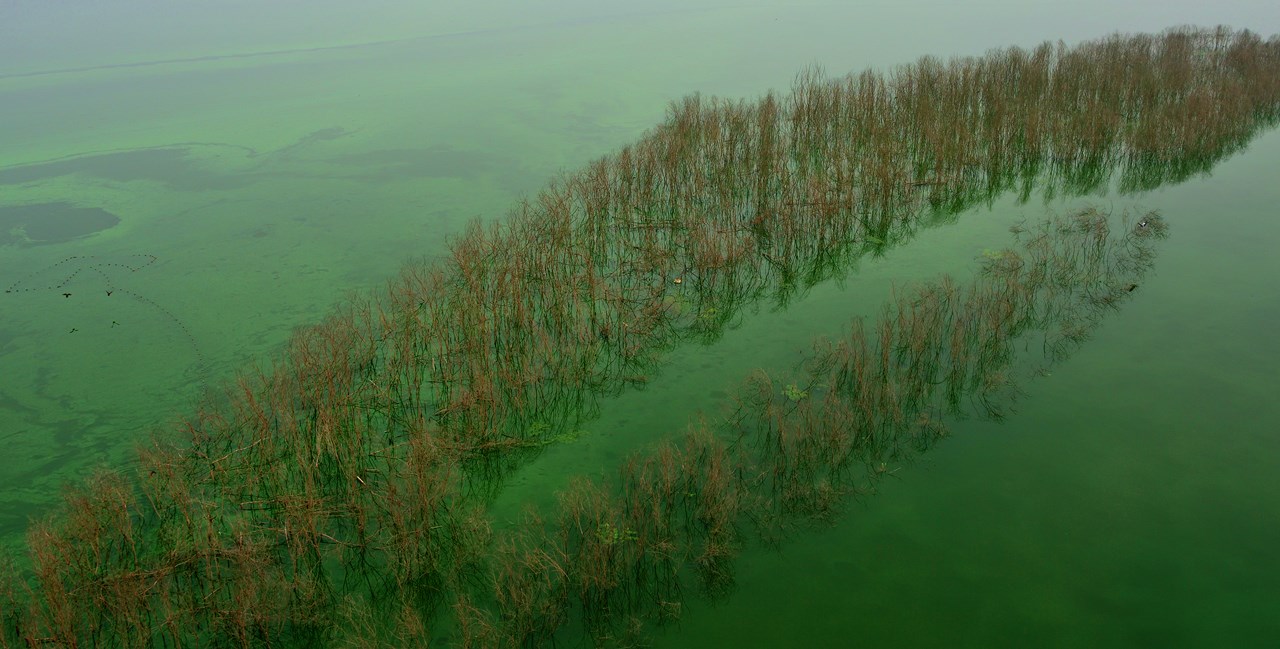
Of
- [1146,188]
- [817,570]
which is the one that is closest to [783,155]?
[1146,188]

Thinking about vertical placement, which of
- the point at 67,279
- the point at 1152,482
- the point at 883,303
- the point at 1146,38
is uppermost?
the point at 1146,38

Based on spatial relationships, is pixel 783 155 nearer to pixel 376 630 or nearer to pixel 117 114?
pixel 376 630

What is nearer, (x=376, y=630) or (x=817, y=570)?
(x=376, y=630)

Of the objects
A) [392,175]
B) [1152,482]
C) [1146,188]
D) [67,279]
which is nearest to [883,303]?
[1152,482]

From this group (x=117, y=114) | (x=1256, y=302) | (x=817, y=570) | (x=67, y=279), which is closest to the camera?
(x=817, y=570)

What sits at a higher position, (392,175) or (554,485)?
(392,175)

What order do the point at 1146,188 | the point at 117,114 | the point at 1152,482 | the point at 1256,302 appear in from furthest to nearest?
1. the point at 117,114
2. the point at 1146,188
3. the point at 1256,302
4. the point at 1152,482
